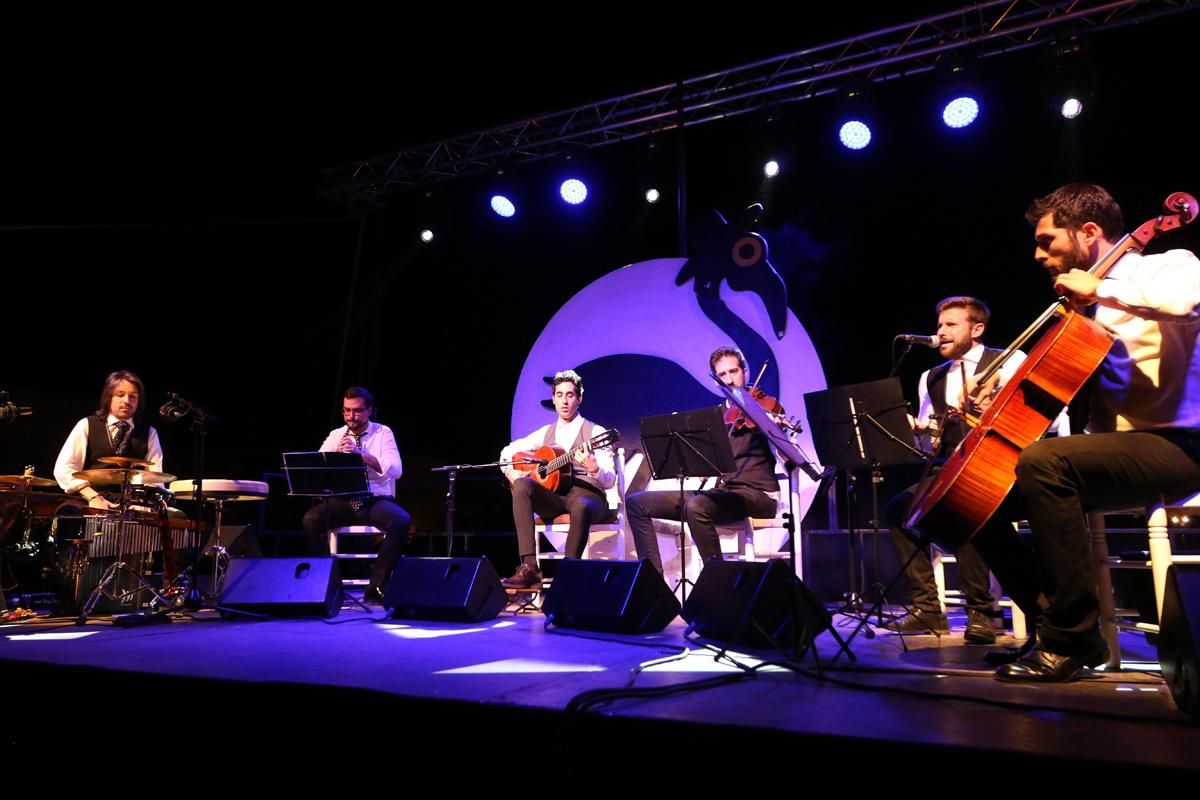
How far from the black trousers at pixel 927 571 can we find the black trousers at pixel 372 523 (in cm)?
338

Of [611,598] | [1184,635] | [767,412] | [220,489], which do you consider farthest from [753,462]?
[220,489]

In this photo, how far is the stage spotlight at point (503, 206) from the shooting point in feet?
26.1

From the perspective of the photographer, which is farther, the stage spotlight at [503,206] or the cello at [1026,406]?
the stage spotlight at [503,206]

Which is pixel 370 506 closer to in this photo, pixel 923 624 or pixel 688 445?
pixel 688 445

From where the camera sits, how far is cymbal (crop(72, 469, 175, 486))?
15.1 feet

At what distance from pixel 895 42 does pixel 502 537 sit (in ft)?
18.3

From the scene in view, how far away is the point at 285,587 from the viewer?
181 inches

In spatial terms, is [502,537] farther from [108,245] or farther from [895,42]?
[895,42]

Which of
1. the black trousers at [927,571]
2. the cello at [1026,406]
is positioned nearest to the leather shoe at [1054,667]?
the cello at [1026,406]

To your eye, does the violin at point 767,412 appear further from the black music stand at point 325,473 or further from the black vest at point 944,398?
the black music stand at point 325,473

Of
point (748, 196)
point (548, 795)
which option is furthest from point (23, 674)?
point (748, 196)

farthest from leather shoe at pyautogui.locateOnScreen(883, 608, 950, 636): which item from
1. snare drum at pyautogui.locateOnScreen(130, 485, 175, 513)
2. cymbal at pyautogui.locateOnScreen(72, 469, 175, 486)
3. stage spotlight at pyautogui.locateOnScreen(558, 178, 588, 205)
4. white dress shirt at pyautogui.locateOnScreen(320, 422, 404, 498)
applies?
stage spotlight at pyautogui.locateOnScreen(558, 178, 588, 205)

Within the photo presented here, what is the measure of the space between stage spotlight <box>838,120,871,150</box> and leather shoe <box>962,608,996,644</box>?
4213mm

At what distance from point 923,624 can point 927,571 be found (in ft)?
0.89
